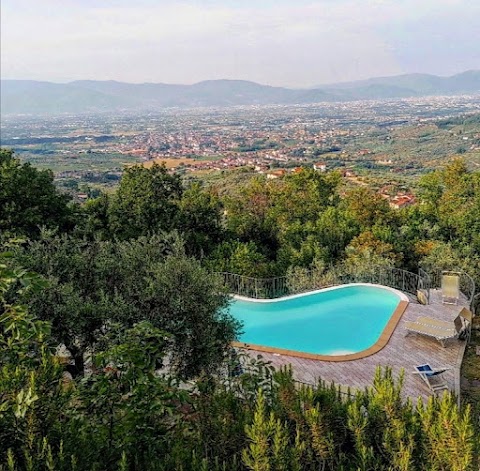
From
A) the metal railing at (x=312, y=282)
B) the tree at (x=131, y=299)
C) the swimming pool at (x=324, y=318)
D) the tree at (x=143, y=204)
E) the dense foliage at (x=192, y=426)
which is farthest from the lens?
the tree at (x=143, y=204)

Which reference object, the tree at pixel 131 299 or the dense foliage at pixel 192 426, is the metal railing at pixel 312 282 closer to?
the tree at pixel 131 299

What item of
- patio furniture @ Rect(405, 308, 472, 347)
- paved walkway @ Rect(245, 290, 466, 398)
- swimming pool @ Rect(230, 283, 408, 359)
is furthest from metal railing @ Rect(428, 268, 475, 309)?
paved walkway @ Rect(245, 290, 466, 398)

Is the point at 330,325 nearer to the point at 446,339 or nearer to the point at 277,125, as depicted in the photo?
the point at 446,339

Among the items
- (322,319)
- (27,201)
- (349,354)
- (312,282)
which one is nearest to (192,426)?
(349,354)

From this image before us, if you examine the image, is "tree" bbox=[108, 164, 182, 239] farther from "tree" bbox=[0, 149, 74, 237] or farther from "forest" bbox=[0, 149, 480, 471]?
"forest" bbox=[0, 149, 480, 471]

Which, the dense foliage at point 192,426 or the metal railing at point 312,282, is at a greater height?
the dense foliage at point 192,426

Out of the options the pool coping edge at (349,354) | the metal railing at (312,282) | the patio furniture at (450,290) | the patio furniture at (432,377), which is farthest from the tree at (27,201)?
the patio furniture at (450,290)

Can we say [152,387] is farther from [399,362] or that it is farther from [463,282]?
[463,282]

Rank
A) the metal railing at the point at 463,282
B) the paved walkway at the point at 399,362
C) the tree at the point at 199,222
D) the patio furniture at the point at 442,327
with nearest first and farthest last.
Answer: the paved walkway at the point at 399,362, the patio furniture at the point at 442,327, the metal railing at the point at 463,282, the tree at the point at 199,222
